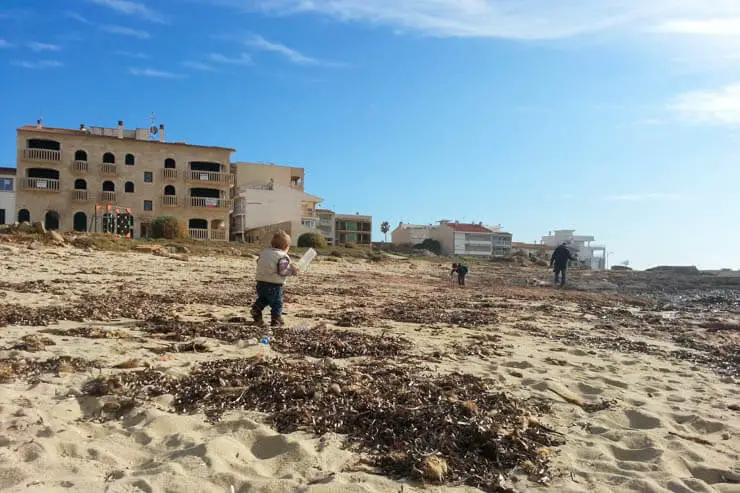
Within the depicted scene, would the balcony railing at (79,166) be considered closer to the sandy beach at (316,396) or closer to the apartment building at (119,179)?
the apartment building at (119,179)

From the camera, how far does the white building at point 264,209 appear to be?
2269 inches

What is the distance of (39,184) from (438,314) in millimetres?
48067

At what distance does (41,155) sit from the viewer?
158ft

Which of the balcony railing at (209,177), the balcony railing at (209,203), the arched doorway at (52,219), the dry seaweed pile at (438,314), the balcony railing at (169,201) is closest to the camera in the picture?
the dry seaweed pile at (438,314)

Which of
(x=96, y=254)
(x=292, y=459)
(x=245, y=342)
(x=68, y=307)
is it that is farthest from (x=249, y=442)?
(x=96, y=254)

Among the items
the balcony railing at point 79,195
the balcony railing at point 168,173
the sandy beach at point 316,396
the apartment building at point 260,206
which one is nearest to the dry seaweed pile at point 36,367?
the sandy beach at point 316,396

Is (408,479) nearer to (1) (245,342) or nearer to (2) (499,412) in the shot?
(2) (499,412)

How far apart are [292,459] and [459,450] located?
3.56 ft

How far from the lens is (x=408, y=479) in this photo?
323 cm

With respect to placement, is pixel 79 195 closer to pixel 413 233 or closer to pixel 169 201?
pixel 169 201

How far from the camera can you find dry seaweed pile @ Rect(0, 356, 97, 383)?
4.59m

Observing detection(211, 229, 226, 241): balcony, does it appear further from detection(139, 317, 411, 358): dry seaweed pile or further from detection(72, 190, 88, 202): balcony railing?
detection(139, 317, 411, 358): dry seaweed pile

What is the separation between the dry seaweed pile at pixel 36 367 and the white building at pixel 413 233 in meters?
99.8

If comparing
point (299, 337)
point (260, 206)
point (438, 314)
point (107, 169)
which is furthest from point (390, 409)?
point (260, 206)
